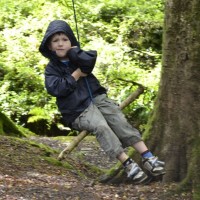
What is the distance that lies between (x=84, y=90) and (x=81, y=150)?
11.8ft

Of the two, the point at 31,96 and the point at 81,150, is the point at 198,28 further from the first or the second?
the point at 31,96

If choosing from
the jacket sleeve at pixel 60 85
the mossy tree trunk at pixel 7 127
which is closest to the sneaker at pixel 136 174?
the jacket sleeve at pixel 60 85

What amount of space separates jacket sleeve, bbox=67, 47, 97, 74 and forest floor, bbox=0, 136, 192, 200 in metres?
1.20

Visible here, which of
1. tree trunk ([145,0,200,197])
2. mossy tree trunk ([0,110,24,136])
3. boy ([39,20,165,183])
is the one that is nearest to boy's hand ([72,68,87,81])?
boy ([39,20,165,183])

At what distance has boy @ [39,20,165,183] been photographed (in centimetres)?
466

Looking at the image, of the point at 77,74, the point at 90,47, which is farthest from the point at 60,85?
the point at 90,47

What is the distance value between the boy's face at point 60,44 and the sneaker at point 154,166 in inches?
54.9

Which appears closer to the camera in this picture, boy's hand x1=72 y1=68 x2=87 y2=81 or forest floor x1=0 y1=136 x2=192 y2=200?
forest floor x1=0 y1=136 x2=192 y2=200

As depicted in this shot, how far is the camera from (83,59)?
4.72 meters

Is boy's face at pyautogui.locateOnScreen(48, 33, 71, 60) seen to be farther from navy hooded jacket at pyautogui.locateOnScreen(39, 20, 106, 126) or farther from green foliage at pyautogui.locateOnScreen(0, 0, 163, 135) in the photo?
green foliage at pyautogui.locateOnScreen(0, 0, 163, 135)

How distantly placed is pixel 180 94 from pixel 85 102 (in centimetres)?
98

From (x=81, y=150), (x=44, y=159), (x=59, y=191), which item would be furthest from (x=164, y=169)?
(x=81, y=150)

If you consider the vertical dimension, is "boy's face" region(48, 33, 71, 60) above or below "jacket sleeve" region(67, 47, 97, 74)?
above

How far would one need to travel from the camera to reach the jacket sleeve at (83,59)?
4727 millimetres
